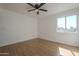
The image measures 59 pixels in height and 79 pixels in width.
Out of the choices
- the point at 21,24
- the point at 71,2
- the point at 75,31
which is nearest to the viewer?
the point at 71,2

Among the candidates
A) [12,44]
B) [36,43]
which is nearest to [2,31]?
[12,44]

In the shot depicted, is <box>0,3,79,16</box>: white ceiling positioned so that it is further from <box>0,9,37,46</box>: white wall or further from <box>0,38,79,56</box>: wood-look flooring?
<box>0,38,79,56</box>: wood-look flooring

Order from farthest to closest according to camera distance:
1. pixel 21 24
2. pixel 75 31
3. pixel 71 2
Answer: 1. pixel 21 24
2. pixel 75 31
3. pixel 71 2

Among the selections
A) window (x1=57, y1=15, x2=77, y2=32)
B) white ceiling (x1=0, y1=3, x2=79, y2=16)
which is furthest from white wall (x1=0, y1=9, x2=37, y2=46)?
window (x1=57, y1=15, x2=77, y2=32)

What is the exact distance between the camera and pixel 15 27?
5.02ft

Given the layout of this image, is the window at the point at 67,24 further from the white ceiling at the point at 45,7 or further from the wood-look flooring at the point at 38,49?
the wood-look flooring at the point at 38,49

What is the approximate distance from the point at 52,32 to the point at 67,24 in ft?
0.87

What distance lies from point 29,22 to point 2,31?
438 millimetres

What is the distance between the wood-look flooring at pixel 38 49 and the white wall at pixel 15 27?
0.28 feet

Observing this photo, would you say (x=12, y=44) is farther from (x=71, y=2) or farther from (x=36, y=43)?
(x=71, y=2)

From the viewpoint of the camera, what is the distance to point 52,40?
61.2 inches

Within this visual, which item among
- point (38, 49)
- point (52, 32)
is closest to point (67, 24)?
point (52, 32)

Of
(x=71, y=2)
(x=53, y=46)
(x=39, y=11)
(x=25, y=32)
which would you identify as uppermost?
(x=71, y=2)

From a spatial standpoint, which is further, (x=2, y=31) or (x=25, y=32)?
(x=25, y=32)
